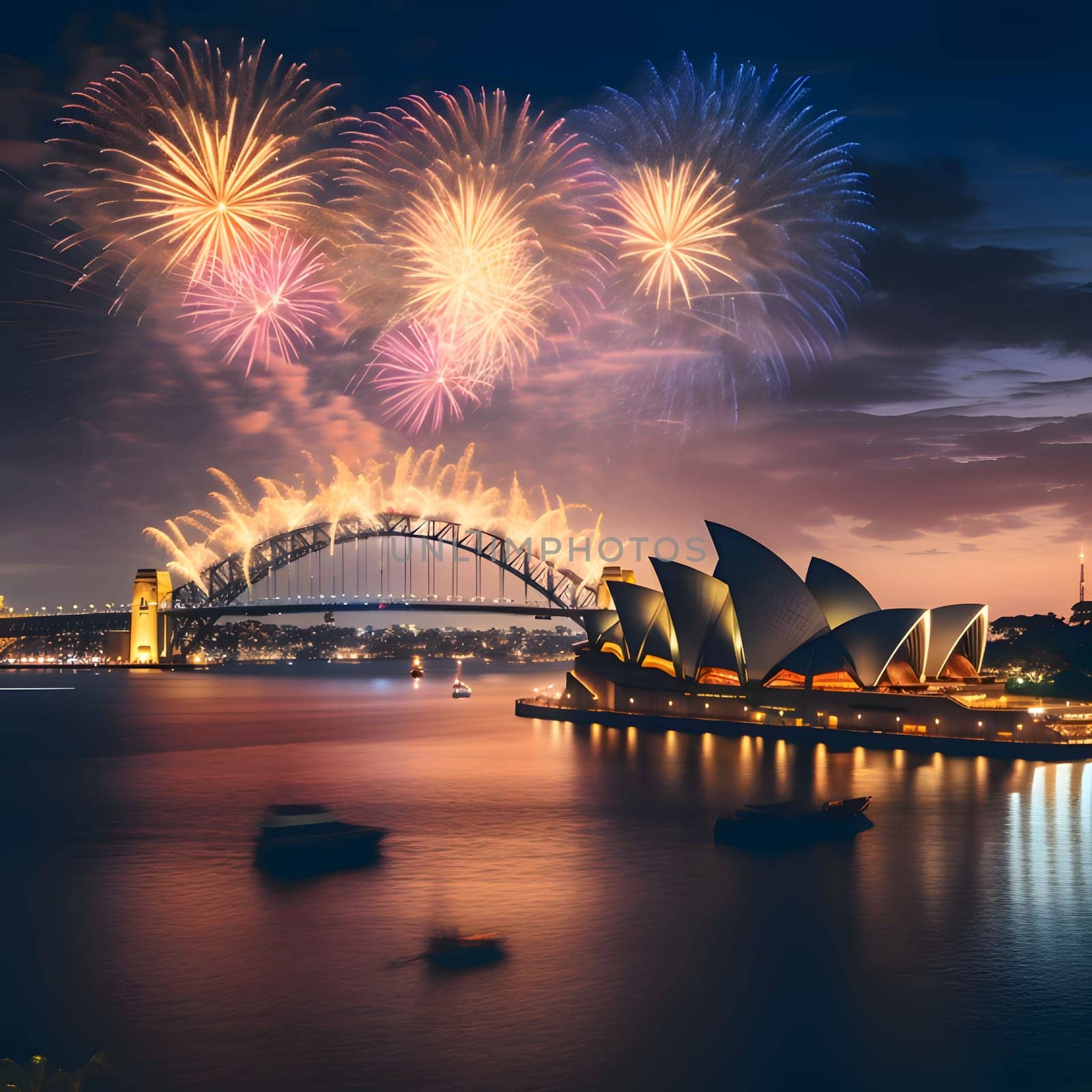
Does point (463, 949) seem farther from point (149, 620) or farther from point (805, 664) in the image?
point (149, 620)

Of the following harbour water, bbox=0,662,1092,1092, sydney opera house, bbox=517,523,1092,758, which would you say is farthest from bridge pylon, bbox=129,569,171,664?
harbour water, bbox=0,662,1092,1092

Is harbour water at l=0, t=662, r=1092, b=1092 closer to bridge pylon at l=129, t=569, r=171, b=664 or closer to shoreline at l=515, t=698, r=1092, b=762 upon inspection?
shoreline at l=515, t=698, r=1092, b=762

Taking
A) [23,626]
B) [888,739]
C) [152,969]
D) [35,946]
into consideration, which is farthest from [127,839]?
[23,626]

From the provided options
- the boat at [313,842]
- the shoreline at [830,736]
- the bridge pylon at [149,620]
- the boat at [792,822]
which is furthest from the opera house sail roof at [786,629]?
the bridge pylon at [149,620]

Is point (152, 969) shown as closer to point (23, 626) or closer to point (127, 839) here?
point (127, 839)

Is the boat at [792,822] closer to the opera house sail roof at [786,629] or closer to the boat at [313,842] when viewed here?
the boat at [313,842]
